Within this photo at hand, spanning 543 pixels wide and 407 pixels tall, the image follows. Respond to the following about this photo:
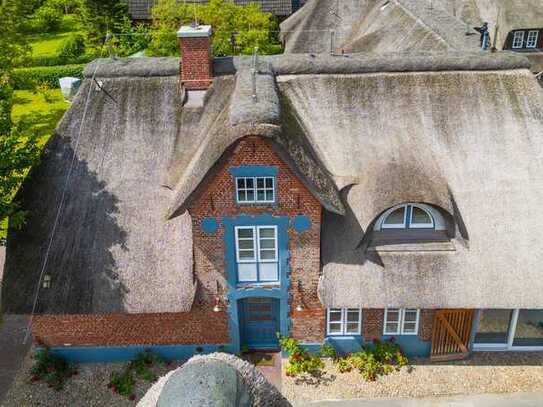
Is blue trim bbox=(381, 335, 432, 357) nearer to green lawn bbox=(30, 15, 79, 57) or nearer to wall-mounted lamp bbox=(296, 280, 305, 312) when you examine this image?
wall-mounted lamp bbox=(296, 280, 305, 312)

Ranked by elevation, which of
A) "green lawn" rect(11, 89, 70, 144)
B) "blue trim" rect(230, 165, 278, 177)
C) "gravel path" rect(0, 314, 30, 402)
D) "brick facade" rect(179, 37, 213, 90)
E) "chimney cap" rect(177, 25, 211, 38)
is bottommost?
"gravel path" rect(0, 314, 30, 402)

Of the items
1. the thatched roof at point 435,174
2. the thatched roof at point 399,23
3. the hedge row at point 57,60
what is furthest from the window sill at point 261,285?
the hedge row at point 57,60

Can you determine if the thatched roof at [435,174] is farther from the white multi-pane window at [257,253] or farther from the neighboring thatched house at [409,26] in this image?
the neighboring thatched house at [409,26]

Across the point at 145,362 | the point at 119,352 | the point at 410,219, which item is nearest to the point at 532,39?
the point at 410,219

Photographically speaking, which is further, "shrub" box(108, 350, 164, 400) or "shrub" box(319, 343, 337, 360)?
"shrub" box(319, 343, 337, 360)

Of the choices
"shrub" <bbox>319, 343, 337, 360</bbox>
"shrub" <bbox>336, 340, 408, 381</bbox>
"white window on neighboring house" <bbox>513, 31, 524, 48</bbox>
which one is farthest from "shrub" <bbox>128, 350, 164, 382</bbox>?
"white window on neighboring house" <bbox>513, 31, 524, 48</bbox>

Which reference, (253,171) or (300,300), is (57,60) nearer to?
(253,171)

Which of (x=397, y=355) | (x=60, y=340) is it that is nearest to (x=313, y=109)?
(x=397, y=355)
